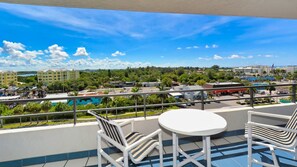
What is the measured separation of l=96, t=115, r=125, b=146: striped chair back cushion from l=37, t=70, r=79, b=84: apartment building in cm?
483

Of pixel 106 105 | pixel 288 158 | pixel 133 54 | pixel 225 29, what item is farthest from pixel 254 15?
pixel 133 54

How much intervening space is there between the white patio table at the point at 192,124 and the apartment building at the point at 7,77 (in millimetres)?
5539

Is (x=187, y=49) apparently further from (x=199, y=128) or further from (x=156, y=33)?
(x=199, y=128)

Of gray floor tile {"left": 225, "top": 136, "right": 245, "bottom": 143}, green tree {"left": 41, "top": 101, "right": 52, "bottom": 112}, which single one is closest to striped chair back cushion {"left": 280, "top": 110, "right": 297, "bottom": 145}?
gray floor tile {"left": 225, "top": 136, "right": 245, "bottom": 143}

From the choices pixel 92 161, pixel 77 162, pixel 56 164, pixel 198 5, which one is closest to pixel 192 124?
pixel 92 161

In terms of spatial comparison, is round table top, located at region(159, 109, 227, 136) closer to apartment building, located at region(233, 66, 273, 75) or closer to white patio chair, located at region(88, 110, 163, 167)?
white patio chair, located at region(88, 110, 163, 167)

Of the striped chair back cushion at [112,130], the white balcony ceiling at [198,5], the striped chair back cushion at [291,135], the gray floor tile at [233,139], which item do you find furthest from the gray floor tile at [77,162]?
the striped chair back cushion at [291,135]

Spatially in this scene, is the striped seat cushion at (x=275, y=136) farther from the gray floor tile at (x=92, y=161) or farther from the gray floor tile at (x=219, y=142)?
the gray floor tile at (x=92, y=161)

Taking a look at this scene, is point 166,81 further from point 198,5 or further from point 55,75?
point 55,75

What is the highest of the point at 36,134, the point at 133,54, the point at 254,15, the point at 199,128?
the point at 133,54

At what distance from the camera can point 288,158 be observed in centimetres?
229

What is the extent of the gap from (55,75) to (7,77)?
1459 millimetres

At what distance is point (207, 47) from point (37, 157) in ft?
49.5

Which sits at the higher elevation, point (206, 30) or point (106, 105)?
point (206, 30)
